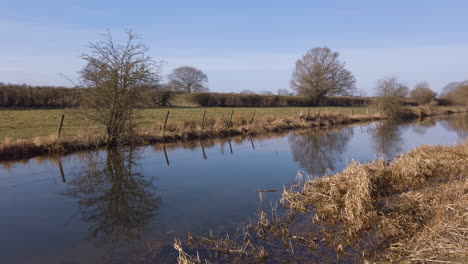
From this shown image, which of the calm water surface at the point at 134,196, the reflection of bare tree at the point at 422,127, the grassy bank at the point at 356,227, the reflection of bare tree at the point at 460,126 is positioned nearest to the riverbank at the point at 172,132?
the calm water surface at the point at 134,196

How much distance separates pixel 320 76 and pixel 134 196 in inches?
1896

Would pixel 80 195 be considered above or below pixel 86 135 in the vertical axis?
below

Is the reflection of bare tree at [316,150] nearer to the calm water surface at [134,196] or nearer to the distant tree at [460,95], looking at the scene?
the calm water surface at [134,196]

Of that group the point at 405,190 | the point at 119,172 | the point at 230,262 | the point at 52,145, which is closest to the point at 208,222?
the point at 230,262

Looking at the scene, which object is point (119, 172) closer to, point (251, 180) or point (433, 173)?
point (251, 180)

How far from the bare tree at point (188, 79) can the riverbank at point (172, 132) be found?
35.8 meters

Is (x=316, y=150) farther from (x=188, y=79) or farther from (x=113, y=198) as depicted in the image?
(x=188, y=79)

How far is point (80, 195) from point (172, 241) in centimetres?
446

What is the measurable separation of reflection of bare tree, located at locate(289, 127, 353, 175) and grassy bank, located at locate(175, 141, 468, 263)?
128 inches

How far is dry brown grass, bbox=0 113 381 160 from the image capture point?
1339cm

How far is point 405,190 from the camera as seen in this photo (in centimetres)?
841

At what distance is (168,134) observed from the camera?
1827cm

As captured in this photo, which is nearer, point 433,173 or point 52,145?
point 433,173

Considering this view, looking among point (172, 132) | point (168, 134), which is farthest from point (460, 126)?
point (168, 134)
